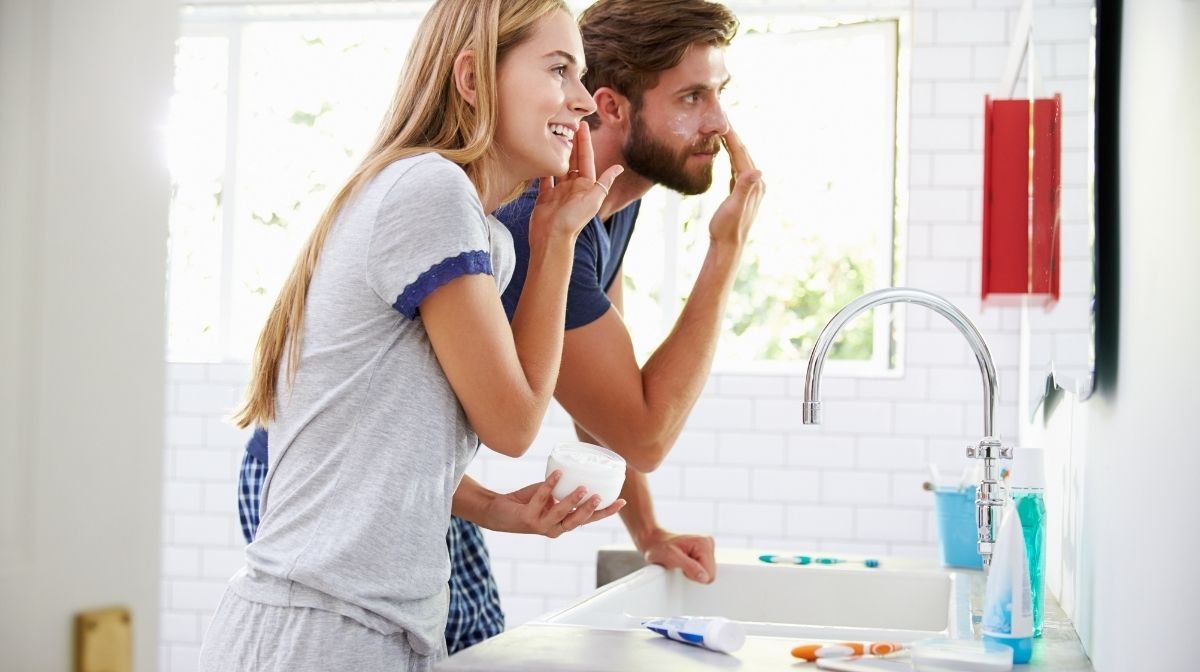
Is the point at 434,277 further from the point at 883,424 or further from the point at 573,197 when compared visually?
the point at 883,424

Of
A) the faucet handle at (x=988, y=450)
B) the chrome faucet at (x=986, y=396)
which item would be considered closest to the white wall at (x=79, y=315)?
the chrome faucet at (x=986, y=396)

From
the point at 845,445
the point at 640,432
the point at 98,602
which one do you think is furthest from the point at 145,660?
the point at 845,445

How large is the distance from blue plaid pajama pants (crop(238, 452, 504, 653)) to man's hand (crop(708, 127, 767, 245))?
64cm

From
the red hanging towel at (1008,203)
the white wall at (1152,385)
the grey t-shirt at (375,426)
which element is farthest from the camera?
the red hanging towel at (1008,203)

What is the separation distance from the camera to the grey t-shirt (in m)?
1.21

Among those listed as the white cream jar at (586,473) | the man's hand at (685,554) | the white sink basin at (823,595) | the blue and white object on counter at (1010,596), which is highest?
the white cream jar at (586,473)

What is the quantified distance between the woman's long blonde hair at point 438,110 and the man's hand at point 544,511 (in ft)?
1.10

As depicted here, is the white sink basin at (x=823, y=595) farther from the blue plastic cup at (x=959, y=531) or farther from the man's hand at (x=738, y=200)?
the man's hand at (x=738, y=200)

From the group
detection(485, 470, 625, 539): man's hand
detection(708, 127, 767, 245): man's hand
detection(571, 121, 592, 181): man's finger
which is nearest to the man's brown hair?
detection(708, 127, 767, 245): man's hand

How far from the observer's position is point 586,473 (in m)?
1.46

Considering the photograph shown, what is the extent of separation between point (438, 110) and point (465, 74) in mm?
→ 52

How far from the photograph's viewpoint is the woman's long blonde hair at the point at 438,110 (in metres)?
1.33

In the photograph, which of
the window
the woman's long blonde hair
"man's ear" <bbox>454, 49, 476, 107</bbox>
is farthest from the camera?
the window

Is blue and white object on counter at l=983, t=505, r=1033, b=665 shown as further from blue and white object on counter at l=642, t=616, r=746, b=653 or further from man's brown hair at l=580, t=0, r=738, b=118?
man's brown hair at l=580, t=0, r=738, b=118
